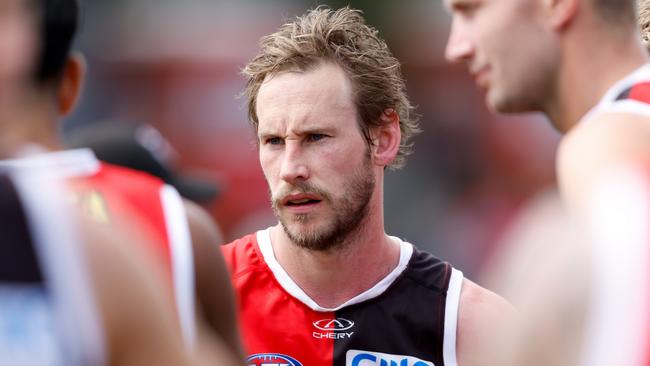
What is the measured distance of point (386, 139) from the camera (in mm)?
4684

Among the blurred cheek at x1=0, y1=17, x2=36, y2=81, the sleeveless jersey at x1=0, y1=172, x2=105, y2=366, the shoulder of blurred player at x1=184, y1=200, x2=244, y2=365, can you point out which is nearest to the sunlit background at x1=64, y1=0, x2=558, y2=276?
the shoulder of blurred player at x1=184, y1=200, x2=244, y2=365

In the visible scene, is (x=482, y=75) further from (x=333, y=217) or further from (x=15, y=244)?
(x=333, y=217)

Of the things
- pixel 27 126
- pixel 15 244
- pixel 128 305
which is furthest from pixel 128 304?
pixel 27 126

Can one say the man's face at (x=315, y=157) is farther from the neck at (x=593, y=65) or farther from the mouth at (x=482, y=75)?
the neck at (x=593, y=65)

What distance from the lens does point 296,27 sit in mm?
4770

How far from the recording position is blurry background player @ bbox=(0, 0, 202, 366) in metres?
1.73

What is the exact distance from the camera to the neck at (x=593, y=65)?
2480mm

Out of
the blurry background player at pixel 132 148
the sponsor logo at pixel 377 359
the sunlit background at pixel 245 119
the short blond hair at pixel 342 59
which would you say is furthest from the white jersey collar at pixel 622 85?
the sunlit background at pixel 245 119

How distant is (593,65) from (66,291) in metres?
1.34

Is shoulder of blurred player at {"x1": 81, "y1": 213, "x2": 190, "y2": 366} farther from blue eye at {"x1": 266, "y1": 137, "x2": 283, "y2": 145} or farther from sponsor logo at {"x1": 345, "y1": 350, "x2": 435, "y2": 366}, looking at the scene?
blue eye at {"x1": 266, "y1": 137, "x2": 283, "y2": 145}

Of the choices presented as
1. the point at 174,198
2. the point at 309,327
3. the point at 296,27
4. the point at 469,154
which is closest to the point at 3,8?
the point at 174,198

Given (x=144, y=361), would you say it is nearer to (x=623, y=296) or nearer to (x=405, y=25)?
(x=623, y=296)

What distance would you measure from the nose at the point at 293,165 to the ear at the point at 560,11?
1873 mm

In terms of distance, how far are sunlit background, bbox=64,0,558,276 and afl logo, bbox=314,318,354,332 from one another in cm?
661
